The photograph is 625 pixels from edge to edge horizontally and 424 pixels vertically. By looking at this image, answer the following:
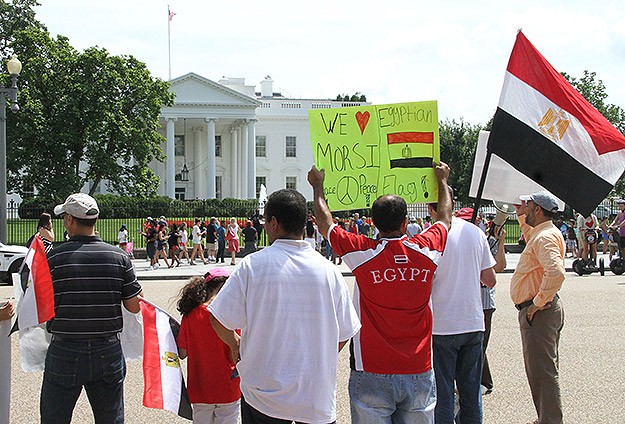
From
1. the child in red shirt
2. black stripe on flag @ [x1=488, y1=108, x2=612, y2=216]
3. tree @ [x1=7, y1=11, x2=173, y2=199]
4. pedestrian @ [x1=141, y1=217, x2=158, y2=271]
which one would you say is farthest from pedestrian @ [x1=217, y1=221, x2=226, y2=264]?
the child in red shirt

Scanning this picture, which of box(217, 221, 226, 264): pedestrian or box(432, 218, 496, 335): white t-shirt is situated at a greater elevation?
box(432, 218, 496, 335): white t-shirt

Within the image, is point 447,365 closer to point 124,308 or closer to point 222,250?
point 124,308

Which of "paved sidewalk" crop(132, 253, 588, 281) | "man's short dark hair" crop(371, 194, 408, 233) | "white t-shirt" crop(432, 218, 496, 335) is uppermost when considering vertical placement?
"man's short dark hair" crop(371, 194, 408, 233)

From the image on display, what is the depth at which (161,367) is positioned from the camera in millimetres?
4535

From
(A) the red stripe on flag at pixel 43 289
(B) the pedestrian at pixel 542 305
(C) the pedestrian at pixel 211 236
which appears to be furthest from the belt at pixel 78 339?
(C) the pedestrian at pixel 211 236

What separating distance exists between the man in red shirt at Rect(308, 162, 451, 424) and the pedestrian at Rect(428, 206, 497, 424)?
35.8 inches

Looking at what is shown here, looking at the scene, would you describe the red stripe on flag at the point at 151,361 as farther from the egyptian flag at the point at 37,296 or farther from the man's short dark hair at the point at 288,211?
the man's short dark hair at the point at 288,211

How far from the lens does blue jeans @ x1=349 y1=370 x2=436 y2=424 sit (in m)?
3.94

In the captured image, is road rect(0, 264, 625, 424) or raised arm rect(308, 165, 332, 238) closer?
raised arm rect(308, 165, 332, 238)

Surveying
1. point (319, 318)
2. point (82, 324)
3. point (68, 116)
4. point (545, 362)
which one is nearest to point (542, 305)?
point (545, 362)

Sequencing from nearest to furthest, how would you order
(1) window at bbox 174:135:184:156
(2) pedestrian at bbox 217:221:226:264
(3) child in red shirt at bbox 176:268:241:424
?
1. (3) child in red shirt at bbox 176:268:241:424
2. (2) pedestrian at bbox 217:221:226:264
3. (1) window at bbox 174:135:184:156

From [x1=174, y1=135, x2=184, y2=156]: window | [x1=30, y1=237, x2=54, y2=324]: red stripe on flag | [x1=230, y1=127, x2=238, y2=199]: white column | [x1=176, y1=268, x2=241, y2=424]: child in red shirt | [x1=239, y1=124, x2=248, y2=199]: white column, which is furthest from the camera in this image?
[x1=174, y1=135, x2=184, y2=156]: window

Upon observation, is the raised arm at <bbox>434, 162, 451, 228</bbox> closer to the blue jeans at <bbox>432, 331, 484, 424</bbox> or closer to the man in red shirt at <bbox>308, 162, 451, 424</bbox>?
A: the man in red shirt at <bbox>308, 162, 451, 424</bbox>

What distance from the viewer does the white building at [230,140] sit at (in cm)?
6438
